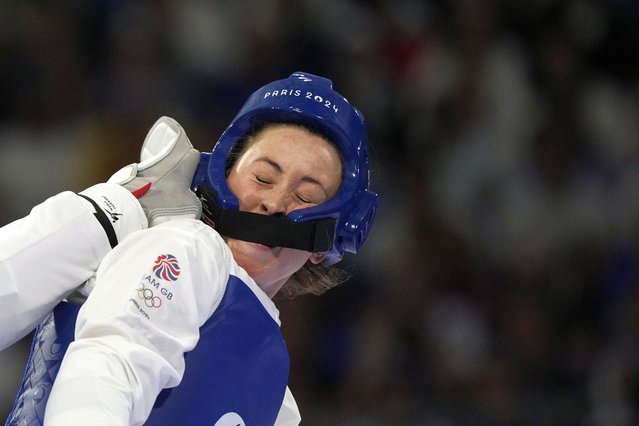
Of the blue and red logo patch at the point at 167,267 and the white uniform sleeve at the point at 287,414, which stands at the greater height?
the blue and red logo patch at the point at 167,267

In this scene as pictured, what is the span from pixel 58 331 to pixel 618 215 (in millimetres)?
3920

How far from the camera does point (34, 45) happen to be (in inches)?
183

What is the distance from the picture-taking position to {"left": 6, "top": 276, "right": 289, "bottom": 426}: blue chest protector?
1.99m

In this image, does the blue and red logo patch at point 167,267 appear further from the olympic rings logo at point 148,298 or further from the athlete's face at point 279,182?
the athlete's face at point 279,182

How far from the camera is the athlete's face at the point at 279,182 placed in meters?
2.41

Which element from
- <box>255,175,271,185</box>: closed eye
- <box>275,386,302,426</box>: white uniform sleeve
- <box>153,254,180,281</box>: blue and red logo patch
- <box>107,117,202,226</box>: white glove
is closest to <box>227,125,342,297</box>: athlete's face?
<box>255,175,271,185</box>: closed eye

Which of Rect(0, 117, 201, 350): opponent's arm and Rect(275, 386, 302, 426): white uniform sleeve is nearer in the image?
Rect(0, 117, 201, 350): opponent's arm

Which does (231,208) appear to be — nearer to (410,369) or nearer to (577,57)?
(410,369)

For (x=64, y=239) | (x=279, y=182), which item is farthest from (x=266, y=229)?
(x=64, y=239)

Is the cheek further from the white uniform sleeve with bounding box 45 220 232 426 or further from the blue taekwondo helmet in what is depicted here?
the white uniform sleeve with bounding box 45 220 232 426

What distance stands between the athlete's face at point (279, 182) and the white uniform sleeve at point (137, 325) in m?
0.33

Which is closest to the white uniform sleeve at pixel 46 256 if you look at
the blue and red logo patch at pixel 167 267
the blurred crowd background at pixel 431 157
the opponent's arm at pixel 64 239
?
the opponent's arm at pixel 64 239

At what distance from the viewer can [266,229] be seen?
93.0 inches

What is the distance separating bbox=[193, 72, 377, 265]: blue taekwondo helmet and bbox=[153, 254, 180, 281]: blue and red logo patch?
55 cm
